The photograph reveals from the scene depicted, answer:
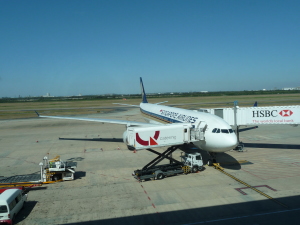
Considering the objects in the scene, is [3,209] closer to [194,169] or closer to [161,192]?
[161,192]

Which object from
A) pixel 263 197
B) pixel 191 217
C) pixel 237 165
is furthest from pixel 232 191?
pixel 237 165

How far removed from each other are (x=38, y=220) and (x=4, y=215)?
1.59 metres

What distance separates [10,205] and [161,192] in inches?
330

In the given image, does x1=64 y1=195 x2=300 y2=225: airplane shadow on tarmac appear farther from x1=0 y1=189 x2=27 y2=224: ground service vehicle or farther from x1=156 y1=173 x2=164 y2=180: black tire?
x1=156 y1=173 x2=164 y2=180: black tire

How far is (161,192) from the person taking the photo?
49.6 ft

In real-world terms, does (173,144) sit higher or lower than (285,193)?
higher

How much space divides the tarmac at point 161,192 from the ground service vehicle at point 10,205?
0.54 metres

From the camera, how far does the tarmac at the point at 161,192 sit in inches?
478

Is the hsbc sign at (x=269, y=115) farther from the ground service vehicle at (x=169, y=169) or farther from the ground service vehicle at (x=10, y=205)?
the ground service vehicle at (x=10, y=205)

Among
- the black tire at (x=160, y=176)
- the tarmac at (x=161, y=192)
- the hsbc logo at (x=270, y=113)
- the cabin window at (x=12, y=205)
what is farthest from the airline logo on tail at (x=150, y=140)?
the hsbc logo at (x=270, y=113)

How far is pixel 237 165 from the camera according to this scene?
20547 millimetres

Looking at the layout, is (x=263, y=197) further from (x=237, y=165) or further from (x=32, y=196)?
(x=32, y=196)

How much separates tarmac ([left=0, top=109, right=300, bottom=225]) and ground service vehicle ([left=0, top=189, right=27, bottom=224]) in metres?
0.54

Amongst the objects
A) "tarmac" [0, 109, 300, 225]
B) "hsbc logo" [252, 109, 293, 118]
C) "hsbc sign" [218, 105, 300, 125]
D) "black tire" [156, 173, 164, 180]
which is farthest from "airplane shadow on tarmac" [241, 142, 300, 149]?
"black tire" [156, 173, 164, 180]
